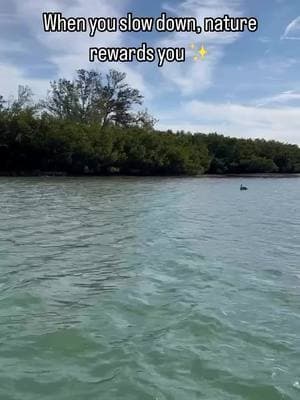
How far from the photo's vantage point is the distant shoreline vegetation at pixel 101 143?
59250mm

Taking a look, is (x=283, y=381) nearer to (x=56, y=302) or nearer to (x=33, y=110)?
(x=56, y=302)

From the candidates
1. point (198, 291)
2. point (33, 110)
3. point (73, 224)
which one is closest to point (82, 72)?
point (33, 110)

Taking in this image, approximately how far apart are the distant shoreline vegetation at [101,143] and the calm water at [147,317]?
4664cm

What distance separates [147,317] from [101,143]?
55301 mm

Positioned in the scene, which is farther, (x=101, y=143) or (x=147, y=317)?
(x=101, y=143)

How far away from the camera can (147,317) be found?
6.70 m

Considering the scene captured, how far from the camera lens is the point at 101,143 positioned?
61219 millimetres

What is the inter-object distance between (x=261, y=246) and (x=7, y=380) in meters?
8.98

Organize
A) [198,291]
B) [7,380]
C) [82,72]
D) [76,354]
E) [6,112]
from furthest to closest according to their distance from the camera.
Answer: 1. [82,72]
2. [6,112]
3. [198,291]
4. [76,354]
5. [7,380]

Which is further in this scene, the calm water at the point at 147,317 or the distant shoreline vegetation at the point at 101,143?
the distant shoreline vegetation at the point at 101,143

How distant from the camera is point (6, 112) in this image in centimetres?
6228

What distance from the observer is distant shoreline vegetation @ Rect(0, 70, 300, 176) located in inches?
2333

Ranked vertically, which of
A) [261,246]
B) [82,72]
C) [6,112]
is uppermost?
[82,72]

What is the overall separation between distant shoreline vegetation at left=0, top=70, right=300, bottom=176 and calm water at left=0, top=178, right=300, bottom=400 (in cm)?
4664
